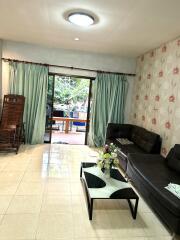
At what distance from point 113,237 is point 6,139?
3143mm

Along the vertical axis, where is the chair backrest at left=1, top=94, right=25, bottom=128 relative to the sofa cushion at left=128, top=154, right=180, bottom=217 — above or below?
above

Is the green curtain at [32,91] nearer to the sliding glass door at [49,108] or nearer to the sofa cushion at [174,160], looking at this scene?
the sliding glass door at [49,108]

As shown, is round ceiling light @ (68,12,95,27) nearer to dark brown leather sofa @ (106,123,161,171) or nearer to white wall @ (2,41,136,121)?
white wall @ (2,41,136,121)

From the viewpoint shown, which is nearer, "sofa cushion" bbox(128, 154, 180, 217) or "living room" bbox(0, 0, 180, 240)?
"sofa cushion" bbox(128, 154, 180, 217)

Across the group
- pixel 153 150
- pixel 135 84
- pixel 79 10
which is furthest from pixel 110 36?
pixel 153 150

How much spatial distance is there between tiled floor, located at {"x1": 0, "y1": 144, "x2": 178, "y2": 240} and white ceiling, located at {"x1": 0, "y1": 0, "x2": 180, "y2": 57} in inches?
101

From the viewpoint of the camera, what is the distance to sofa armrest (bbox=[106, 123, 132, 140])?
453 centimetres

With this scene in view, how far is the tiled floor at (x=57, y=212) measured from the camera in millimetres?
1938

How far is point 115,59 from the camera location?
5.09 m

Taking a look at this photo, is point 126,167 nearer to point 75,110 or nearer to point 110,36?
point 110,36

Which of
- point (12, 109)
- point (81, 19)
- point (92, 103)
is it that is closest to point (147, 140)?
point (92, 103)

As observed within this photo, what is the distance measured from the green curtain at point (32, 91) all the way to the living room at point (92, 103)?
2.2 inches

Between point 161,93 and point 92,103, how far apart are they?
1906 mm

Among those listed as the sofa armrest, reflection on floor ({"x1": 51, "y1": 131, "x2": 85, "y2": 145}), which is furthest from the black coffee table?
reflection on floor ({"x1": 51, "y1": 131, "x2": 85, "y2": 145})
